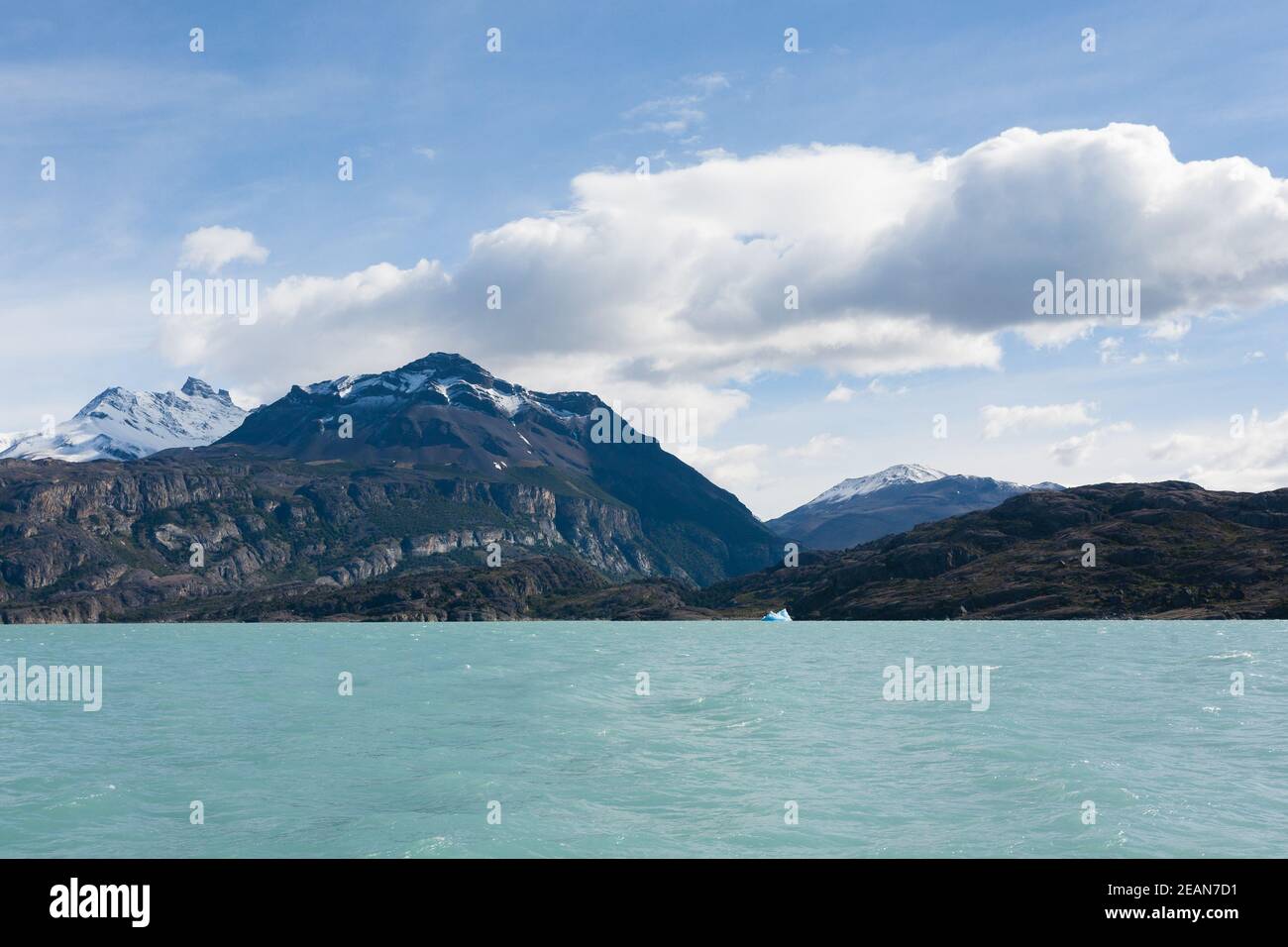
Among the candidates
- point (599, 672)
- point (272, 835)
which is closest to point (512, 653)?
point (599, 672)
